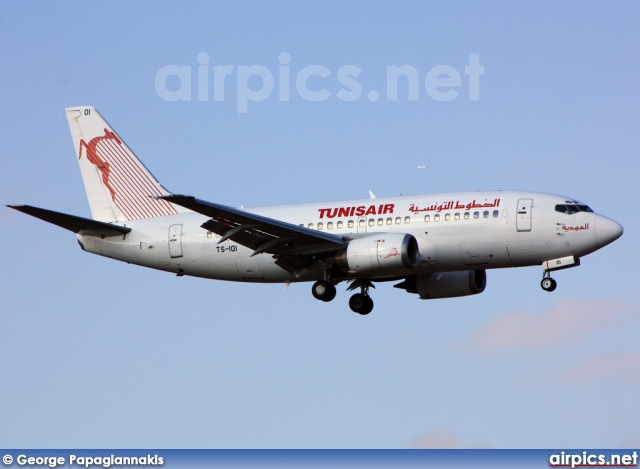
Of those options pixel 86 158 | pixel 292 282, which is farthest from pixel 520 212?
pixel 86 158

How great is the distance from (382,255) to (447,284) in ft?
21.2

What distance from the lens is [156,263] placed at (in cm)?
5734

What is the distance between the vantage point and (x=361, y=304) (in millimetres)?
56969

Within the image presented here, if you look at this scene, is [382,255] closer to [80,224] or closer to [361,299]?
[361,299]

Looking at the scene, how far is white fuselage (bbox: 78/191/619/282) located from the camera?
51750mm

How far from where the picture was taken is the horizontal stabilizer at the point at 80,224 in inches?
2111

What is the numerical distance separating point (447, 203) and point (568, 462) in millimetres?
13101

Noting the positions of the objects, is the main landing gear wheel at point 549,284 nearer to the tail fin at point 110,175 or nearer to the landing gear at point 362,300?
the landing gear at point 362,300

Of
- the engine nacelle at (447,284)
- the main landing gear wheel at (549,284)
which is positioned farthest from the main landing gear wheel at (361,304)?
the main landing gear wheel at (549,284)

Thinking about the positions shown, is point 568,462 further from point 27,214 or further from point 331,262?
point 27,214

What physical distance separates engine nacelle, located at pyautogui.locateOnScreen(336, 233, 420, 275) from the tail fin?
9782 millimetres

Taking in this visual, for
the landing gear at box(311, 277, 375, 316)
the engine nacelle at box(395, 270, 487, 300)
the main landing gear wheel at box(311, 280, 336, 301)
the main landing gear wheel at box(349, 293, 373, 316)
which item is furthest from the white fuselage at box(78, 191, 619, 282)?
the engine nacelle at box(395, 270, 487, 300)

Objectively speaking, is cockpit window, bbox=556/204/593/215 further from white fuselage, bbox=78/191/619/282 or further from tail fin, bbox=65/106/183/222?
tail fin, bbox=65/106/183/222

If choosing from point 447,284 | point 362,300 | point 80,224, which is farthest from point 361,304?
point 80,224
